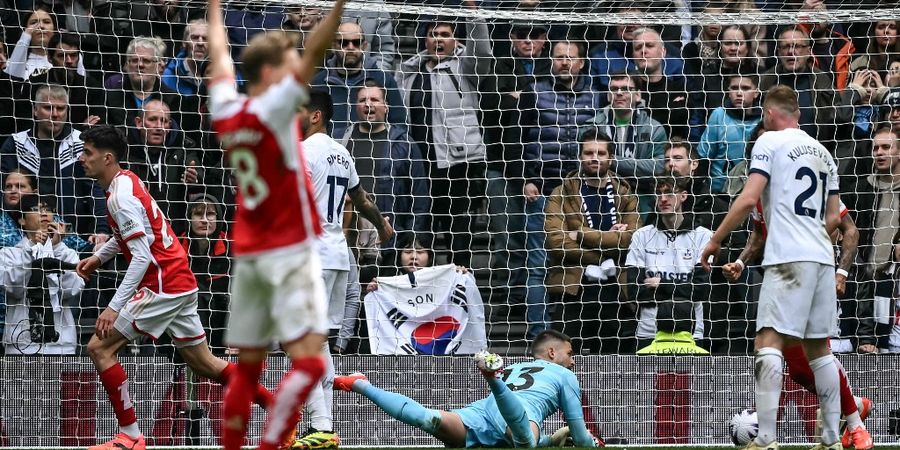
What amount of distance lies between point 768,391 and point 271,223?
11.3ft

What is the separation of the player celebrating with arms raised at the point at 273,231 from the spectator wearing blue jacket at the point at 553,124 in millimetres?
6550

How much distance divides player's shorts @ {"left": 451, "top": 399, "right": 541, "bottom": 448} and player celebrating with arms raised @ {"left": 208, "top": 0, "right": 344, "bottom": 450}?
3667 millimetres

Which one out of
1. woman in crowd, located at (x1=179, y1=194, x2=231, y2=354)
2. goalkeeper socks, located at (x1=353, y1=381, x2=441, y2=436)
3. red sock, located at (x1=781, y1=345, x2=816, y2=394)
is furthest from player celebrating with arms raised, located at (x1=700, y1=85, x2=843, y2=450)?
woman in crowd, located at (x1=179, y1=194, x2=231, y2=354)

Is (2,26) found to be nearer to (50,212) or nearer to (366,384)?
(50,212)

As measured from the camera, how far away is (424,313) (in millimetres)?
11672

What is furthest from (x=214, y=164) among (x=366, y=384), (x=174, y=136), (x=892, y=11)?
(x=892, y=11)

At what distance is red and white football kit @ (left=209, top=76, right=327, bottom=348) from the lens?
580 centimetres

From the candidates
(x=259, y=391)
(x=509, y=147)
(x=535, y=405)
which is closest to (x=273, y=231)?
(x=259, y=391)

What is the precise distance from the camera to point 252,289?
593cm

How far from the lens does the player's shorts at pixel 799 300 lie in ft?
25.3

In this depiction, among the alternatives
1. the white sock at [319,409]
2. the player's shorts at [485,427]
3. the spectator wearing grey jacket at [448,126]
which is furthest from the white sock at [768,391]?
the spectator wearing grey jacket at [448,126]

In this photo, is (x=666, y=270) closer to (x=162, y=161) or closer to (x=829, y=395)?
(x=829, y=395)

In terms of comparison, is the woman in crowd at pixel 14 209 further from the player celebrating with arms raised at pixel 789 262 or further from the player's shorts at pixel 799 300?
the player's shorts at pixel 799 300

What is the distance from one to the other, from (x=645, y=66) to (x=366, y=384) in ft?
16.9
